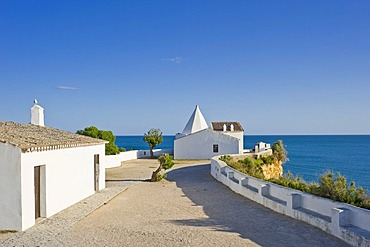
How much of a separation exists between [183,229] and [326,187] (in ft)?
13.8

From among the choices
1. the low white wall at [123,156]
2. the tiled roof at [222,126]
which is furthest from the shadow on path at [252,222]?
the tiled roof at [222,126]

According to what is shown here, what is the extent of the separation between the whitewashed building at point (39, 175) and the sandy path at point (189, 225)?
1333 mm

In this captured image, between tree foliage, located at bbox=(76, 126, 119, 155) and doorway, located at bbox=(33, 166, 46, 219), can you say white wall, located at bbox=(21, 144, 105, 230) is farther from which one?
tree foliage, located at bbox=(76, 126, 119, 155)

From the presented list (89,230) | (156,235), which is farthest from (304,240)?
(89,230)

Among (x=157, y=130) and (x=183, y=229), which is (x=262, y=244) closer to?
(x=183, y=229)

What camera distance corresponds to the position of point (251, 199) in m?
14.0

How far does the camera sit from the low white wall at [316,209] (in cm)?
802

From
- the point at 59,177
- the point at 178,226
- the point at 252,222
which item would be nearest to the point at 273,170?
the point at 59,177

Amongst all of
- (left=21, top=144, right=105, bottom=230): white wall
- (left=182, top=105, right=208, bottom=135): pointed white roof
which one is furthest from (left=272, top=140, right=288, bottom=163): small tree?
(left=21, top=144, right=105, bottom=230): white wall

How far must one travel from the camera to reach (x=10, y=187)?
10.1 metres

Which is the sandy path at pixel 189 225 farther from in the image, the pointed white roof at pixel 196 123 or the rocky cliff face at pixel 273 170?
the pointed white roof at pixel 196 123

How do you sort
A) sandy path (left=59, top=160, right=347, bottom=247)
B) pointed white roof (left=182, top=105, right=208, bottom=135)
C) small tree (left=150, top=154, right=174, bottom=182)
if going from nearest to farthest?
sandy path (left=59, top=160, right=347, bottom=247), small tree (left=150, top=154, right=174, bottom=182), pointed white roof (left=182, top=105, right=208, bottom=135)

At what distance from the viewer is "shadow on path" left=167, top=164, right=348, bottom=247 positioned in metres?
8.52

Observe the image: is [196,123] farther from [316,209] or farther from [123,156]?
[316,209]
